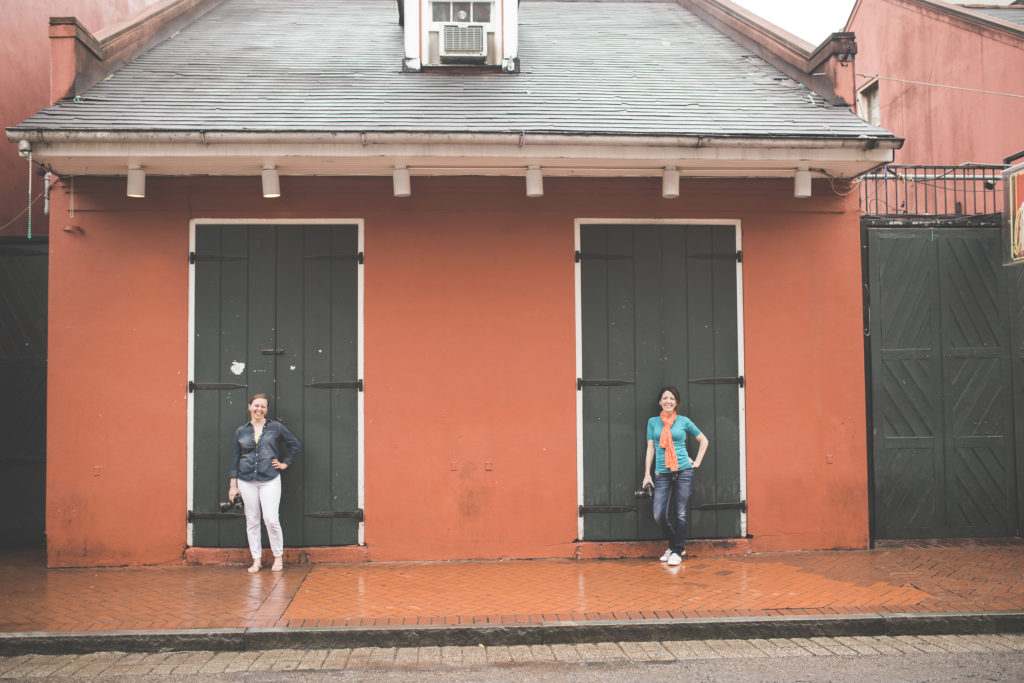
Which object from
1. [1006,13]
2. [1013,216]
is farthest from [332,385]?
[1006,13]

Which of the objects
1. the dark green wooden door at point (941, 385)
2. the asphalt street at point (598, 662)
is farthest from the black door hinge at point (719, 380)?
the asphalt street at point (598, 662)

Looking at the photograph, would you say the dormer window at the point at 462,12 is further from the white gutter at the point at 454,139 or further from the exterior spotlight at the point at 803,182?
the exterior spotlight at the point at 803,182

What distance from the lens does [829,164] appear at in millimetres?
7555

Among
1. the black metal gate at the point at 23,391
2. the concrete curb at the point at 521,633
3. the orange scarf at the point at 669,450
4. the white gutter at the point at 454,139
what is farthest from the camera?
the black metal gate at the point at 23,391

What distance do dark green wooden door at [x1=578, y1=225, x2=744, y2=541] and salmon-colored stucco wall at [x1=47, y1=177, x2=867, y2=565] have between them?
187mm

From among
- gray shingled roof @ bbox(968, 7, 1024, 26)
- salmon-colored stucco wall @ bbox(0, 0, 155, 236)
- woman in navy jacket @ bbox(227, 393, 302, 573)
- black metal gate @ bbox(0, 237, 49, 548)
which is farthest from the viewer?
gray shingled roof @ bbox(968, 7, 1024, 26)

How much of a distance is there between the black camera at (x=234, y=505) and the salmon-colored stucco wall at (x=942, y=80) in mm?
10811

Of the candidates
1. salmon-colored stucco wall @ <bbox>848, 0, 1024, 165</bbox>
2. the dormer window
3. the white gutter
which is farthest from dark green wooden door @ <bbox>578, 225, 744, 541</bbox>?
salmon-colored stucco wall @ <bbox>848, 0, 1024, 165</bbox>

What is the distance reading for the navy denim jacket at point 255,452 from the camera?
24.0 ft

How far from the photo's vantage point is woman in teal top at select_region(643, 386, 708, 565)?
7.54 metres

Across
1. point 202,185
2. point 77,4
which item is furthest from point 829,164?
point 77,4

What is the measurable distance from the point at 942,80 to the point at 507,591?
11.1 m

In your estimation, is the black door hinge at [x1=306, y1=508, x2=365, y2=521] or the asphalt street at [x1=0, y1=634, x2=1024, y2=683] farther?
the black door hinge at [x1=306, y1=508, x2=365, y2=521]

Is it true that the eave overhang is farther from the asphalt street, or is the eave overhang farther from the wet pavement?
the asphalt street
